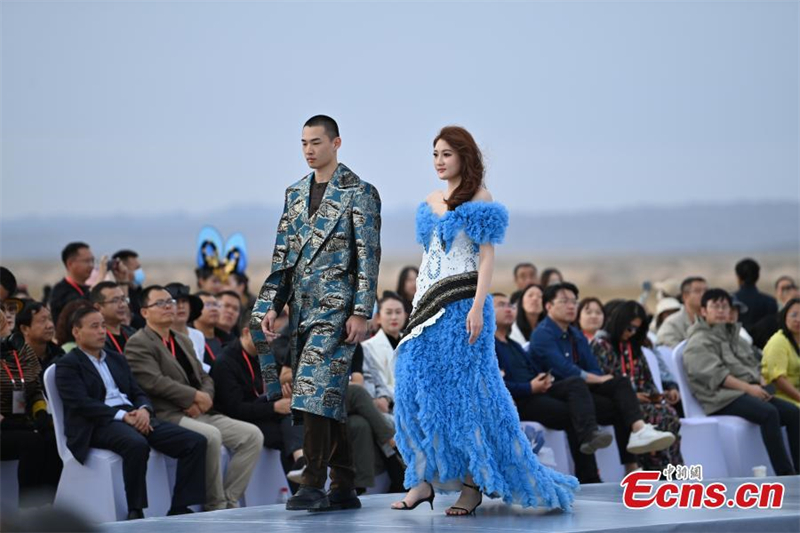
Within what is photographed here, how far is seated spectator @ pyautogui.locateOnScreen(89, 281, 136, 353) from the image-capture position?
239 inches

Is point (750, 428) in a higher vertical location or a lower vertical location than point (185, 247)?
lower

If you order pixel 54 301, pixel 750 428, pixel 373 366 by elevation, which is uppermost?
pixel 54 301

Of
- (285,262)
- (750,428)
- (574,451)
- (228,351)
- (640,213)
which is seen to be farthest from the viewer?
(640,213)

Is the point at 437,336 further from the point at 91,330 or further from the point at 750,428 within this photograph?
the point at 750,428

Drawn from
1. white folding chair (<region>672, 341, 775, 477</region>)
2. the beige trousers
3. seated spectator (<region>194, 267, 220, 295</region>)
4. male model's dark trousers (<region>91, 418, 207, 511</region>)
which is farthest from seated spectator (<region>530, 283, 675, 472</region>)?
seated spectator (<region>194, 267, 220, 295</region>)

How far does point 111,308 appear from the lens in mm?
6102

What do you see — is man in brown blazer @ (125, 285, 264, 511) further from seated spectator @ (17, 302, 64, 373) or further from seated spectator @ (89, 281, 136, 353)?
seated spectator @ (17, 302, 64, 373)

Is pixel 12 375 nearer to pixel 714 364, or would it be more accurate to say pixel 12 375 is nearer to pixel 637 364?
pixel 637 364

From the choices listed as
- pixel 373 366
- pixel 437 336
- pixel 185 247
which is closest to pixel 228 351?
pixel 373 366

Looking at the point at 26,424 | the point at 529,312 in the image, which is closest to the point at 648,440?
the point at 529,312

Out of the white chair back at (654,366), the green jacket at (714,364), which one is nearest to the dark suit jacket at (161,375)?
the white chair back at (654,366)

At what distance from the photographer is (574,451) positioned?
21.7ft

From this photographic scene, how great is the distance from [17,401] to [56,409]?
308mm

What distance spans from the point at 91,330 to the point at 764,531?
295 cm
